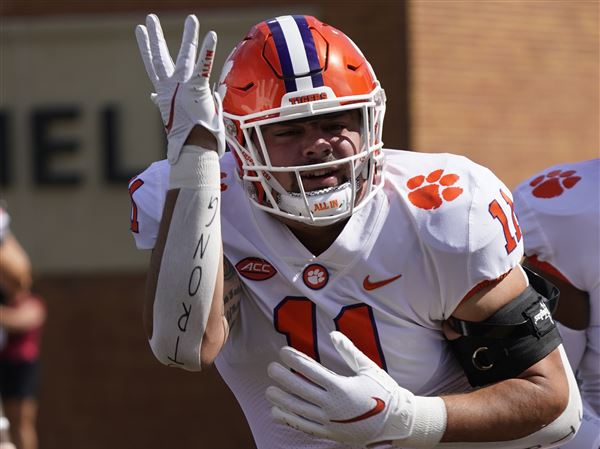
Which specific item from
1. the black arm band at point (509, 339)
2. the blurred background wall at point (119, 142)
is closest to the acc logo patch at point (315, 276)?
the black arm band at point (509, 339)

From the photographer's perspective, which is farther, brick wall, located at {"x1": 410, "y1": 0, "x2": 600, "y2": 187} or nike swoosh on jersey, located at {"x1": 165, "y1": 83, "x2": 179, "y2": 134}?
brick wall, located at {"x1": 410, "y1": 0, "x2": 600, "y2": 187}

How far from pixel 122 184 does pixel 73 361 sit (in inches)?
55.5

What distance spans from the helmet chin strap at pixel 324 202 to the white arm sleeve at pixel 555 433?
0.64 metres

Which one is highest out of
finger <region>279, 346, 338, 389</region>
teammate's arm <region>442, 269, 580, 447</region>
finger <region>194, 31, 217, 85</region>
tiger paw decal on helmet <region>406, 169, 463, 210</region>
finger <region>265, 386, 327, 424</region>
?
finger <region>194, 31, 217, 85</region>

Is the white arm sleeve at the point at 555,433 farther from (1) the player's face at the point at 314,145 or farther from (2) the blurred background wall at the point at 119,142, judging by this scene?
(2) the blurred background wall at the point at 119,142

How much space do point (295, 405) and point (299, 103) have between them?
779 mm

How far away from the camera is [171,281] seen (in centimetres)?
317

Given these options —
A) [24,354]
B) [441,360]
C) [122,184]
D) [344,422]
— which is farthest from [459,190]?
[122,184]

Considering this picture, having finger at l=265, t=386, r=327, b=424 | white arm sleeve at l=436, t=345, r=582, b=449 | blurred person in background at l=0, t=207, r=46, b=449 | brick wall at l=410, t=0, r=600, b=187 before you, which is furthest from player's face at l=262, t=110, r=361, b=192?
brick wall at l=410, t=0, r=600, b=187

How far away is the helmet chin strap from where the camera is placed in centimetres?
327

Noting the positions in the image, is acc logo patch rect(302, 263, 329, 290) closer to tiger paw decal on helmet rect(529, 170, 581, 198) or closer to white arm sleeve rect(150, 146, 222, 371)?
white arm sleeve rect(150, 146, 222, 371)

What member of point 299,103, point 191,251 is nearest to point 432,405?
point 191,251

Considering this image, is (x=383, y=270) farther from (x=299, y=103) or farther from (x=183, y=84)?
(x=183, y=84)

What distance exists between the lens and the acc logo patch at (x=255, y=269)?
134 inches
